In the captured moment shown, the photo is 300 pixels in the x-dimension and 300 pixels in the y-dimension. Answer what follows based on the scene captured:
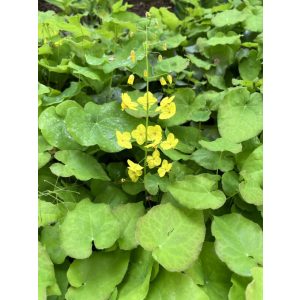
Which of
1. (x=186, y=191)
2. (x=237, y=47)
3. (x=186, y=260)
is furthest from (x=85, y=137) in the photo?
(x=237, y=47)

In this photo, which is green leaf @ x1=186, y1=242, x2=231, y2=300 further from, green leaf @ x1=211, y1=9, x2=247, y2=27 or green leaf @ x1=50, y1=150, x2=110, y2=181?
green leaf @ x1=211, y1=9, x2=247, y2=27

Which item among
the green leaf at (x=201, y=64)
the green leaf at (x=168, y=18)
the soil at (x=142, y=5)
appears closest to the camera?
the green leaf at (x=201, y=64)

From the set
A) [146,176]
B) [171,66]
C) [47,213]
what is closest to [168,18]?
[171,66]

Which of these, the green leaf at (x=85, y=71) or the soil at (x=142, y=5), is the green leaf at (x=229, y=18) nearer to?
the green leaf at (x=85, y=71)

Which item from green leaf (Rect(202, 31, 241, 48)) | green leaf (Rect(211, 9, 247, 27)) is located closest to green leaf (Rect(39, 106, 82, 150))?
green leaf (Rect(202, 31, 241, 48))

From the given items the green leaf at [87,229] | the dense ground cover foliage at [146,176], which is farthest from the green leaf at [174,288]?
the green leaf at [87,229]
